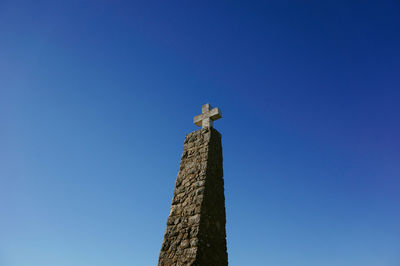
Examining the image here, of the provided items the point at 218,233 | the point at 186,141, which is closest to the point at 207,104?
the point at 186,141

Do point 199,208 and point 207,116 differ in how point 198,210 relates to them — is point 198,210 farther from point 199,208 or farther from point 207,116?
point 207,116

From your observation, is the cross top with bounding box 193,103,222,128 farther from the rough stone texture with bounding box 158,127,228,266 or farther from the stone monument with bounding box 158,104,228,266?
the rough stone texture with bounding box 158,127,228,266

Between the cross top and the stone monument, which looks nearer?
the stone monument

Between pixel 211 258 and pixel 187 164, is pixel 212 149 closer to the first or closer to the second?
pixel 187 164

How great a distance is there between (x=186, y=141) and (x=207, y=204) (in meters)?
2.41

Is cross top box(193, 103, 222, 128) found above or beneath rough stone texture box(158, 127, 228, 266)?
above

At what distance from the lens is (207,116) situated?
Answer: 300 inches

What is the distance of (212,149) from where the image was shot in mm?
6867

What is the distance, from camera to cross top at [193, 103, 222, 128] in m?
7.50

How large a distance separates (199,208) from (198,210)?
0.17ft

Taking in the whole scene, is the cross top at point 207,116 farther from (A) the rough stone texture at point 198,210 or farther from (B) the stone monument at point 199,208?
(A) the rough stone texture at point 198,210

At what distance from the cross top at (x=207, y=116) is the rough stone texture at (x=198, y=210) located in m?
0.32

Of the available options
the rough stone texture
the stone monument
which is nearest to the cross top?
the stone monument

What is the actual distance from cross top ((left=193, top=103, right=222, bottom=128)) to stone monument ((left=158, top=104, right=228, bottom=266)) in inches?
1.2
